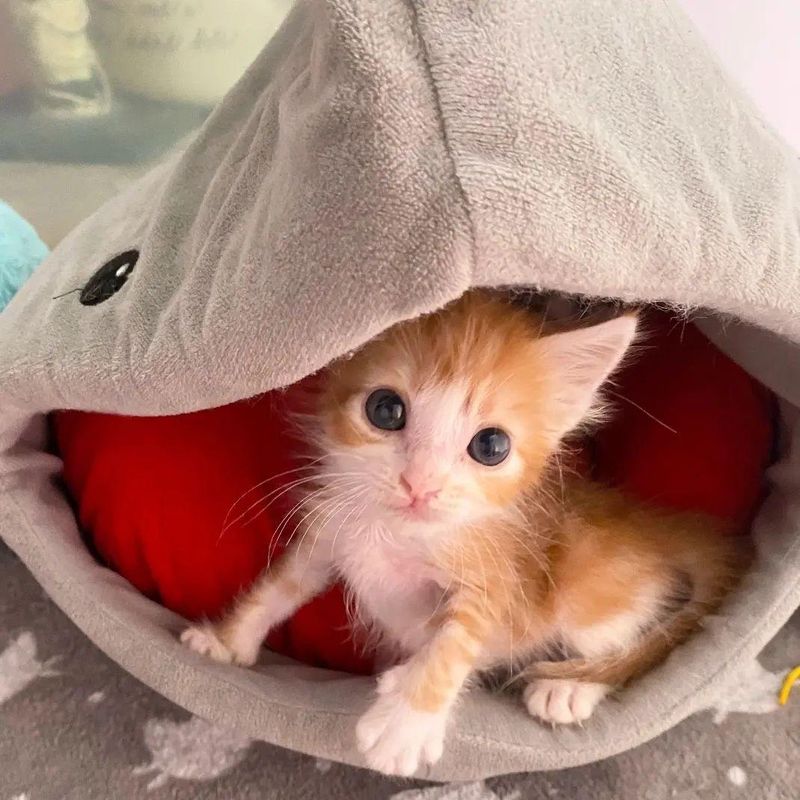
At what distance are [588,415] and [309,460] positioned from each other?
0.35 meters

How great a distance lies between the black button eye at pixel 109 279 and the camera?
932 millimetres

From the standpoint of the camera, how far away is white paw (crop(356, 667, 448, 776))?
815 mm

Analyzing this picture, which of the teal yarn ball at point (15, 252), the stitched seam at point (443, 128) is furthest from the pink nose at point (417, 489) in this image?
the teal yarn ball at point (15, 252)

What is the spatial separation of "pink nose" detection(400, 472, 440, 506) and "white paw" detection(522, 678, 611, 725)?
0.96 feet

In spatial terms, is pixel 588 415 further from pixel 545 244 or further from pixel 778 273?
pixel 545 244

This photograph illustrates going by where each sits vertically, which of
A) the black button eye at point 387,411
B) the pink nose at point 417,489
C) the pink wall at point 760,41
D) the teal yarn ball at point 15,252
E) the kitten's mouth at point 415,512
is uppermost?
the pink wall at point 760,41

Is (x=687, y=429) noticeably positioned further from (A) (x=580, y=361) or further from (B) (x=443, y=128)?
(B) (x=443, y=128)

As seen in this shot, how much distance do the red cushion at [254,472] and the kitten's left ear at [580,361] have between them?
11.2 inches

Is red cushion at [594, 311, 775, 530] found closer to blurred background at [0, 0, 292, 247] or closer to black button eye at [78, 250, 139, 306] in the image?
black button eye at [78, 250, 139, 306]

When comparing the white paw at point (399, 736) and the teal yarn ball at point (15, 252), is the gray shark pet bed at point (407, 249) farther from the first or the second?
the teal yarn ball at point (15, 252)

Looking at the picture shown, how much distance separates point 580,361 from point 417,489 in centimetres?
23

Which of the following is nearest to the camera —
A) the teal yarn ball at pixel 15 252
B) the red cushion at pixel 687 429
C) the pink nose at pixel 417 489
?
the pink nose at pixel 417 489

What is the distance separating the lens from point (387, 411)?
0.85 meters

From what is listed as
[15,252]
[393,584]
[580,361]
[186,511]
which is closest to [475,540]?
[393,584]
